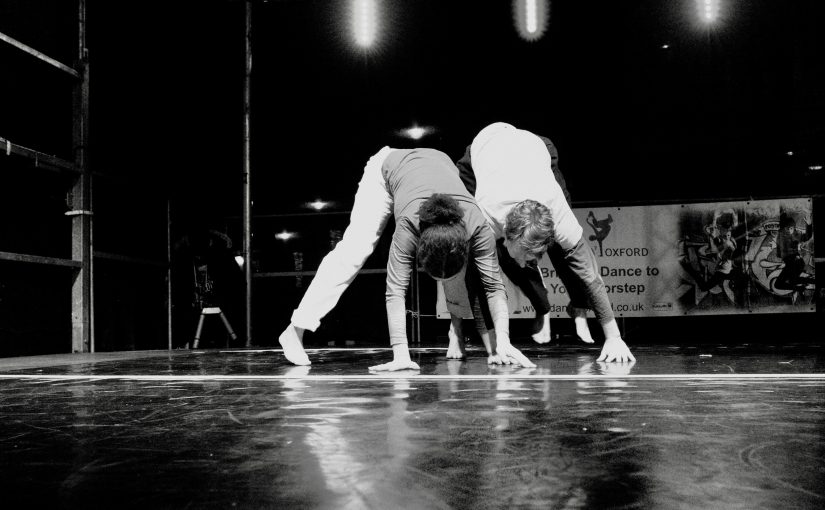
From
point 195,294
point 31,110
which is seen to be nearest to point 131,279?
point 195,294

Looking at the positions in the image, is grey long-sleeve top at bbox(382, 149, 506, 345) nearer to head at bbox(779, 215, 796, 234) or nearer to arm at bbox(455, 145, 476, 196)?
arm at bbox(455, 145, 476, 196)

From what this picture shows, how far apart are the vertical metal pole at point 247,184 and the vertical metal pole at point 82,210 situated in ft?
3.32

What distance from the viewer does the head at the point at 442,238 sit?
77.6 inches

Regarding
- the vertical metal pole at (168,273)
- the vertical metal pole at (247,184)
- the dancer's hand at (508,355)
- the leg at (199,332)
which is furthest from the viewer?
the vertical metal pole at (168,273)

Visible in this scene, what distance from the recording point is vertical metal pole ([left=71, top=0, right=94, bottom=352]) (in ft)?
13.4

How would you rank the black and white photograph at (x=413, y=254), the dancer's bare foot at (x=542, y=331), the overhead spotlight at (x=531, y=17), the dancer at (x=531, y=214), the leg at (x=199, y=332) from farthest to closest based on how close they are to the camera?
the leg at (x=199, y=332) < the overhead spotlight at (x=531, y=17) < the dancer's bare foot at (x=542, y=331) < the dancer at (x=531, y=214) < the black and white photograph at (x=413, y=254)

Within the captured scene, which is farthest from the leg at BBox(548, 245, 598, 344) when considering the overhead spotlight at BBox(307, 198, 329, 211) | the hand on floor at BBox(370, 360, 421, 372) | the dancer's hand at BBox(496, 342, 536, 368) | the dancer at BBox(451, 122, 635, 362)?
the overhead spotlight at BBox(307, 198, 329, 211)

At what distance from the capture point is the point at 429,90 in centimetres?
494

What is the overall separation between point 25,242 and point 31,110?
762 millimetres

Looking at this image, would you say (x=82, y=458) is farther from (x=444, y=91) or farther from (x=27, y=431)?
(x=444, y=91)

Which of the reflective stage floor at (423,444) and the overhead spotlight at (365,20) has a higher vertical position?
the overhead spotlight at (365,20)

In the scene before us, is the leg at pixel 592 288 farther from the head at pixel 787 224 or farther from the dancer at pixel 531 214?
the head at pixel 787 224

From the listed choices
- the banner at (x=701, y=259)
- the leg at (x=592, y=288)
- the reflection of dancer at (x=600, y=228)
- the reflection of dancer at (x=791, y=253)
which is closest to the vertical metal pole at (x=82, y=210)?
the banner at (x=701, y=259)

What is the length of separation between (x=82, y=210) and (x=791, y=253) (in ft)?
14.9
